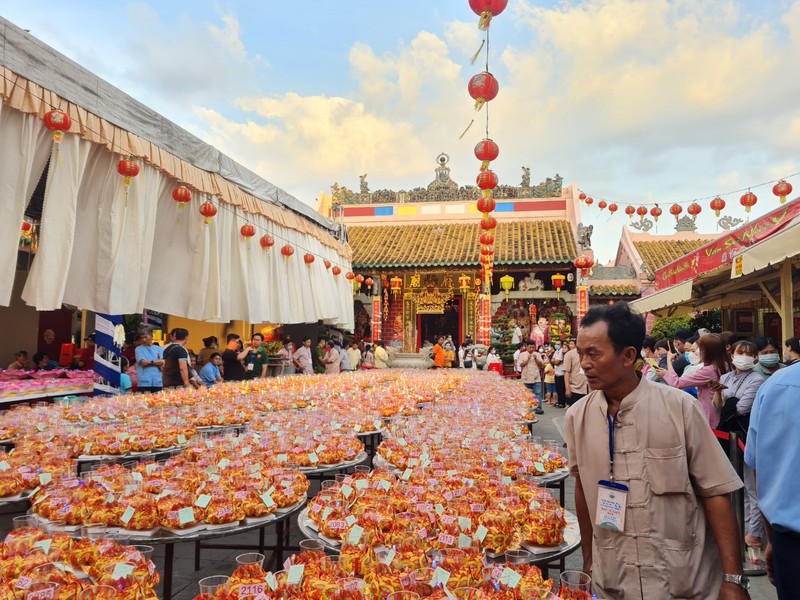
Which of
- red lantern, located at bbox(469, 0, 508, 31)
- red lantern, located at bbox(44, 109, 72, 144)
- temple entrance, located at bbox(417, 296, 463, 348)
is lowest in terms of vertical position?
temple entrance, located at bbox(417, 296, 463, 348)

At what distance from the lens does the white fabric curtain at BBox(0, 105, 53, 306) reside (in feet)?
15.5

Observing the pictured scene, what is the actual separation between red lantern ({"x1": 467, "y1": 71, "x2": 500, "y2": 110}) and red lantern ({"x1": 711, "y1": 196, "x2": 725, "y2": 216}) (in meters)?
9.79

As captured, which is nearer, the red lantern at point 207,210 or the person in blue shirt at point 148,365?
the person in blue shirt at point 148,365

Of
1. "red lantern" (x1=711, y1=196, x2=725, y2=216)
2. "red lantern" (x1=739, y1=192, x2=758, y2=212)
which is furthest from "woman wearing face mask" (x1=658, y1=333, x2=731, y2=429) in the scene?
"red lantern" (x1=711, y1=196, x2=725, y2=216)

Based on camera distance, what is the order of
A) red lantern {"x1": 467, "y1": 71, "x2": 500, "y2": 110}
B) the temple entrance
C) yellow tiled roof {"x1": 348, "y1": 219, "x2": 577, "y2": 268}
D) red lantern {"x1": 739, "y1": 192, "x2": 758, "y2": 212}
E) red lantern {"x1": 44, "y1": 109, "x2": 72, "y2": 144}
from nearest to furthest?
red lantern {"x1": 44, "y1": 109, "x2": 72, "y2": 144}, red lantern {"x1": 467, "y1": 71, "x2": 500, "y2": 110}, red lantern {"x1": 739, "y1": 192, "x2": 758, "y2": 212}, yellow tiled roof {"x1": 348, "y1": 219, "x2": 577, "y2": 268}, the temple entrance

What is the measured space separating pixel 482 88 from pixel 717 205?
32.9 feet

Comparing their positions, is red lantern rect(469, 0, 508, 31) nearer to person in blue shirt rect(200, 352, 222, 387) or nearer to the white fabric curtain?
the white fabric curtain

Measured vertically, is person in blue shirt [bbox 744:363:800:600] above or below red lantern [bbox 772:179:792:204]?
below

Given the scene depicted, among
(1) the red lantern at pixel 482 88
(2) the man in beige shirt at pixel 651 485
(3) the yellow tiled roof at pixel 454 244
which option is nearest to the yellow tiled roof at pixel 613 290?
(3) the yellow tiled roof at pixel 454 244

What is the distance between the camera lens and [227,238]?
8.26 meters

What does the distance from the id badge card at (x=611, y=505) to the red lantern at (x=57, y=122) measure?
5370 millimetres

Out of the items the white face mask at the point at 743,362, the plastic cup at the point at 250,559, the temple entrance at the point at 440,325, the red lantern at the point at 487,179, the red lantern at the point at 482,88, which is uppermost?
the red lantern at the point at 482,88

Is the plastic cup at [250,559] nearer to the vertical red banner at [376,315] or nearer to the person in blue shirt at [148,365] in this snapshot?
the person in blue shirt at [148,365]

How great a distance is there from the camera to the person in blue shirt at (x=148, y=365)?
6941mm
